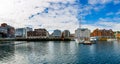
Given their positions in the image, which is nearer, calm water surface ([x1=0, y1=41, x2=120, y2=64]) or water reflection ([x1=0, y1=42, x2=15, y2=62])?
calm water surface ([x1=0, y1=41, x2=120, y2=64])

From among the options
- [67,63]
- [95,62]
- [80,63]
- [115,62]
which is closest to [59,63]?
[67,63]

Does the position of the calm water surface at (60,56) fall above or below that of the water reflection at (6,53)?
below

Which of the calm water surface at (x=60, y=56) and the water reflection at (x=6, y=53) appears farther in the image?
the water reflection at (x=6, y=53)

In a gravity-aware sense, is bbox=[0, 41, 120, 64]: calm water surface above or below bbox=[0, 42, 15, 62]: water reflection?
below

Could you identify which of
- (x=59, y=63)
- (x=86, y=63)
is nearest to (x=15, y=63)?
(x=59, y=63)

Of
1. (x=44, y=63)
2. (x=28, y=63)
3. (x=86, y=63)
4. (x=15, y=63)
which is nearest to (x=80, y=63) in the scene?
(x=86, y=63)

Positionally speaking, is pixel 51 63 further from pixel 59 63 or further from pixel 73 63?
pixel 73 63

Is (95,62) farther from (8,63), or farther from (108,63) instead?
(8,63)

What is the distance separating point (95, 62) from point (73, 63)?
650 cm

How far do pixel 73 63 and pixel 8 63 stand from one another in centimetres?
1726

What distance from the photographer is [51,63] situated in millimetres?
55750

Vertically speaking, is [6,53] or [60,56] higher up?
[6,53]

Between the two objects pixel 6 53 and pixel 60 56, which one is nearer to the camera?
pixel 60 56

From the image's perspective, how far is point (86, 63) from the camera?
5653cm
